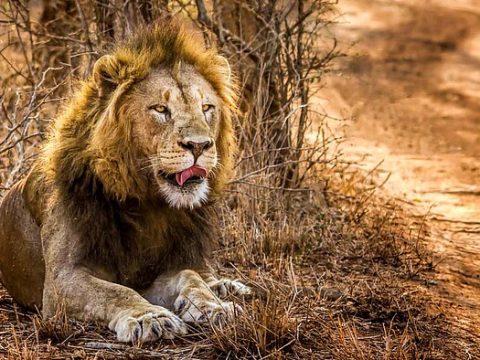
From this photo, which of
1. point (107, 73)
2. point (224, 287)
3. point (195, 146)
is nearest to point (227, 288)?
point (224, 287)

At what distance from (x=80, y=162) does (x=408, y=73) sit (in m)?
11.9

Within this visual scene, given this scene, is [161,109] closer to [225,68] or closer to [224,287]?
[225,68]

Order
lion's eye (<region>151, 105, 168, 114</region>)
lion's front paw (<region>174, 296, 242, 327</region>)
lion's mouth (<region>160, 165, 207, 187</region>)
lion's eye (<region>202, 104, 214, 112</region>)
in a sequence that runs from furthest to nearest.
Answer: lion's eye (<region>202, 104, 214, 112</region>) → lion's eye (<region>151, 105, 168, 114</region>) → lion's mouth (<region>160, 165, 207, 187</region>) → lion's front paw (<region>174, 296, 242, 327</region>)

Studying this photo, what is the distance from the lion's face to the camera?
473 centimetres

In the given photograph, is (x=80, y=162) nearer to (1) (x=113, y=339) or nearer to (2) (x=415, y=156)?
(1) (x=113, y=339)

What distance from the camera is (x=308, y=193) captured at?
7.99 metres

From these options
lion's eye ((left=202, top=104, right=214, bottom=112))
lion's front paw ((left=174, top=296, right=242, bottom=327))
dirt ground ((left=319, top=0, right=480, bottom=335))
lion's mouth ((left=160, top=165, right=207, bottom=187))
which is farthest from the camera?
dirt ground ((left=319, top=0, right=480, bottom=335))

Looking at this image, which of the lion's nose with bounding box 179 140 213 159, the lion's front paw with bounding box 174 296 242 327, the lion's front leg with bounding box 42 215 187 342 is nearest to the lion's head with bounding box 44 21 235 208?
the lion's nose with bounding box 179 140 213 159

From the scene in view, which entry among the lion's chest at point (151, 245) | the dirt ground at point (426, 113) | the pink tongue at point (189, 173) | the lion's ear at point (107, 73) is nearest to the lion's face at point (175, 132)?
the pink tongue at point (189, 173)

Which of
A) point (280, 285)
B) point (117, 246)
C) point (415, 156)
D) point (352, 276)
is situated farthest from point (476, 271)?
point (415, 156)

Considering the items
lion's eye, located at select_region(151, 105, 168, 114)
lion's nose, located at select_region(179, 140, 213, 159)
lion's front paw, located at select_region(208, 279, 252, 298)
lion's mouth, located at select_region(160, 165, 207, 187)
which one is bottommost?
lion's front paw, located at select_region(208, 279, 252, 298)

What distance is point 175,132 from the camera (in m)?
4.77

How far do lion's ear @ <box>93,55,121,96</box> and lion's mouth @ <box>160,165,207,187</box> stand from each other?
597 millimetres

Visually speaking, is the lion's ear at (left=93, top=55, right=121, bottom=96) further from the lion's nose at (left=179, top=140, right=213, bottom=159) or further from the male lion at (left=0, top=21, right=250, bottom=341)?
the lion's nose at (left=179, top=140, right=213, bottom=159)
